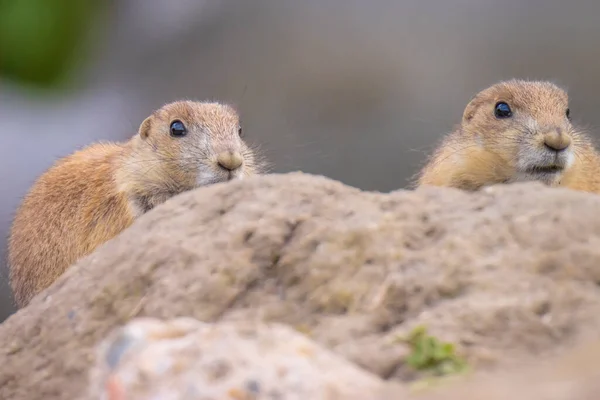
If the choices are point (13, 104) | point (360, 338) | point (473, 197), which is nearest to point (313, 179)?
point (473, 197)

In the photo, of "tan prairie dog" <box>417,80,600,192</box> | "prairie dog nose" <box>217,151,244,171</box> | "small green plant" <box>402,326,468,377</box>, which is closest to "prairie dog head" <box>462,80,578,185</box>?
"tan prairie dog" <box>417,80,600,192</box>

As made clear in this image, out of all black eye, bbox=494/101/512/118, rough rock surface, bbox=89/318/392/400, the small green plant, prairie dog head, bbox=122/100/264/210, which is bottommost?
rough rock surface, bbox=89/318/392/400

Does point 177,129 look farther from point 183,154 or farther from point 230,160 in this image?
point 230,160

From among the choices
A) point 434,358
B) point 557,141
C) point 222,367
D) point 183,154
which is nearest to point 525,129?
point 557,141

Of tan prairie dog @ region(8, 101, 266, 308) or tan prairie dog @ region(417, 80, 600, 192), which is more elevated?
tan prairie dog @ region(417, 80, 600, 192)

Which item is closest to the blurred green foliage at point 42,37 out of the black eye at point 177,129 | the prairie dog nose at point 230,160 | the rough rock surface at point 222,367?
the black eye at point 177,129

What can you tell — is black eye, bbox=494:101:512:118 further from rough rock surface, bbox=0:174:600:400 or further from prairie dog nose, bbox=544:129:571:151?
rough rock surface, bbox=0:174:600:400

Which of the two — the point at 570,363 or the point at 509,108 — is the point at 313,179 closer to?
the point at 570,363

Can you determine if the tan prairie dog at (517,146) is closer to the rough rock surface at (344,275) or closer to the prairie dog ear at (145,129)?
the rough rock surface at (344,275)
